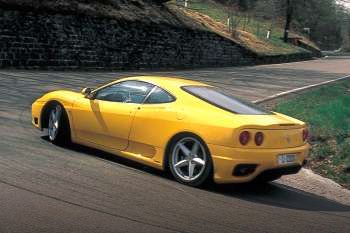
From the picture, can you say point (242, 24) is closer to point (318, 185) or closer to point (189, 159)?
point (318, 185)

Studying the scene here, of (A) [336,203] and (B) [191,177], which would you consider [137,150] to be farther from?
(A) [336,203]

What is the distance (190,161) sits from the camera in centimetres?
694

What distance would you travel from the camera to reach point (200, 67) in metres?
33.1

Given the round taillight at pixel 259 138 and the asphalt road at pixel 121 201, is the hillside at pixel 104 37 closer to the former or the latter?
the asphalt road at pixel 121 201

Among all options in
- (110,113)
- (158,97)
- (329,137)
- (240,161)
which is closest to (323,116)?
(329,137)

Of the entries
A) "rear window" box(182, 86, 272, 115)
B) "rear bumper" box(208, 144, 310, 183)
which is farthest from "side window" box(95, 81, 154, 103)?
"rear bumper" box(208, 144, 310, 183)

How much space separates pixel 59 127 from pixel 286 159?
3374mm

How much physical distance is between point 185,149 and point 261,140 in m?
0.92

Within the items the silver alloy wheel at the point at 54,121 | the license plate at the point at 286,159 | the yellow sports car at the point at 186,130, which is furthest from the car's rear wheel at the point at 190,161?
the silver alloy wheel at the point at 54,121

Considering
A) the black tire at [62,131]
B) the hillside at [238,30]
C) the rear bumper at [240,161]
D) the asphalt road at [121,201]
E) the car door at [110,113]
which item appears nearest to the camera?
the asphalt road at [121,201]

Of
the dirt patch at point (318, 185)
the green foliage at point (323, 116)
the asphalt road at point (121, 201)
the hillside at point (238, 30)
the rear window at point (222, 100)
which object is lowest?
the dirt patch at point (318, 185)

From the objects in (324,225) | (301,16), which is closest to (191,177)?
(324,225)

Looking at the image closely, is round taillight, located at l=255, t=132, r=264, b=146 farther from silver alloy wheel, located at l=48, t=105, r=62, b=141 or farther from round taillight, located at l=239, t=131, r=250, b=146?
silver alloy wheel, located at l=48, t=105, r=62, b=141

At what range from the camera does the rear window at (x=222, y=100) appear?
7.26m
